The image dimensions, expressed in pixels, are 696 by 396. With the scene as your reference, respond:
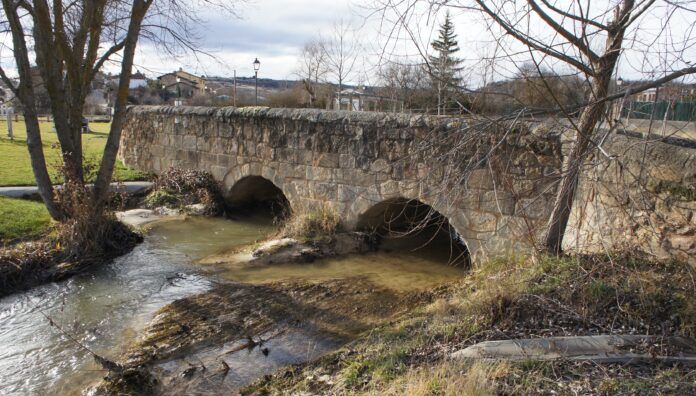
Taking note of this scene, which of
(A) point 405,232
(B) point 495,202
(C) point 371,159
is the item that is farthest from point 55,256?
(B) point 495,202

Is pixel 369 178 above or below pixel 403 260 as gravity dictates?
above

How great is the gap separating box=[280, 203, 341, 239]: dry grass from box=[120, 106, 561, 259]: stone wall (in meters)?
0.13

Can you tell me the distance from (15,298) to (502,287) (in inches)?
215

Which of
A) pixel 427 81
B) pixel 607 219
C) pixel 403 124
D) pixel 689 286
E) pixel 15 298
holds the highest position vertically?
→ pixel 427 81

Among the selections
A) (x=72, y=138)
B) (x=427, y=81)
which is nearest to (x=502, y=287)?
(x=427, y=81)

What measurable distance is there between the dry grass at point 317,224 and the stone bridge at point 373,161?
12cm

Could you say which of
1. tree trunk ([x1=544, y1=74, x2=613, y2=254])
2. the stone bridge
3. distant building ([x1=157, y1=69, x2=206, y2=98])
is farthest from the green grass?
distant building ([x1=157, y1=69, x2=206, y2=98])

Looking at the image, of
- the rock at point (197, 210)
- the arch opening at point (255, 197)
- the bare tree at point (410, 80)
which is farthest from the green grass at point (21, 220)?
the bare tree at point (410, 80)

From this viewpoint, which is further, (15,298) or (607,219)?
(15,298)

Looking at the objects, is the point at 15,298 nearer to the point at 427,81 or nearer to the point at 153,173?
the point at 427,81

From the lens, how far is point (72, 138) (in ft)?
27.5

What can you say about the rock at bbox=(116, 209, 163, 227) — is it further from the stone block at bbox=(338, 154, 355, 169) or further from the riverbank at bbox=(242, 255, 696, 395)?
the riverbank at bbox=(242, 255, 696, 395)

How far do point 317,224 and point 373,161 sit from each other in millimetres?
1488

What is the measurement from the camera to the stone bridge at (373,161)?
18.5 feet
